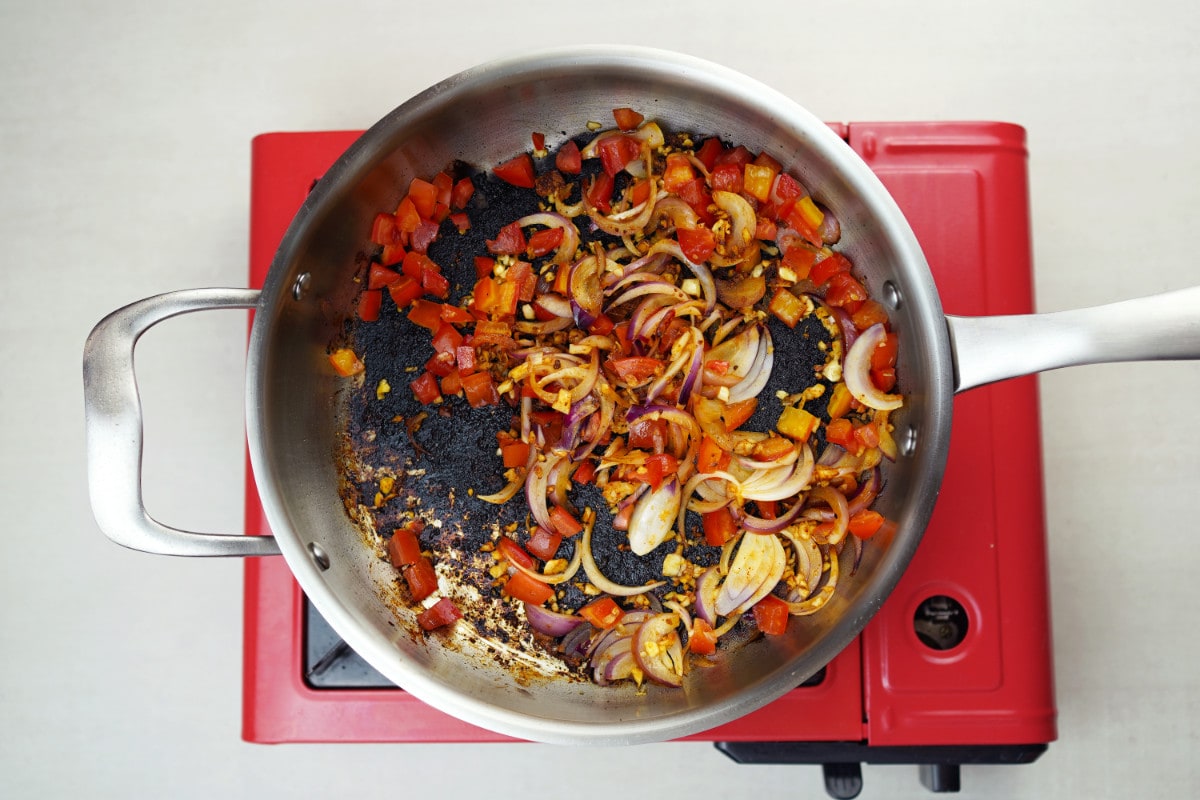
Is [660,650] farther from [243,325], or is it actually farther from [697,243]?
[243,325]

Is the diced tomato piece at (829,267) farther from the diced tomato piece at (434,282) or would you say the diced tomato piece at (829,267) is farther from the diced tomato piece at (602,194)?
the diced tomato piece at (434,282)

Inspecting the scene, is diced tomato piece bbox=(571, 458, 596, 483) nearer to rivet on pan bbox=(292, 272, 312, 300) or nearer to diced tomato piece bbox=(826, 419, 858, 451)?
diced tomato piece bbox=(826, 419, 858, 451)

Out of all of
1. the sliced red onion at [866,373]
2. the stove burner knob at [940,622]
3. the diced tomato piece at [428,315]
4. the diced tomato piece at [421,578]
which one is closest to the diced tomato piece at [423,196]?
the diced tomato piece at [428,315]

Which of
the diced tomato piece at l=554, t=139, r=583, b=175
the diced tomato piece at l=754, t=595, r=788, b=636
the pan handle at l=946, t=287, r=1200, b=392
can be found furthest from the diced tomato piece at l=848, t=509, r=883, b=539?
the diced tomato piece at l=554, t=139, r=583, b=175

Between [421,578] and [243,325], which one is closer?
[421,578]

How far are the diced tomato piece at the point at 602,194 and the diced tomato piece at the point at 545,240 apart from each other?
53 millimetres

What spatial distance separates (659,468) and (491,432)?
0.72 feet

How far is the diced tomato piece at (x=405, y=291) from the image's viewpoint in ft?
3.44

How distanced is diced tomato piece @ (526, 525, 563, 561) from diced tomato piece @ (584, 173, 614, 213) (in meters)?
0.40

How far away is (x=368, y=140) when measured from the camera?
0.94 metres

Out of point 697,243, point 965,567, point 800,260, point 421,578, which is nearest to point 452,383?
point 421,578

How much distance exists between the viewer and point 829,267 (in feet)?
3.29

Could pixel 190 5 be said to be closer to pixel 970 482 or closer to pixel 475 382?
pixel 475 382

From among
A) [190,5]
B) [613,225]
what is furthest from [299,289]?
[190,5]
